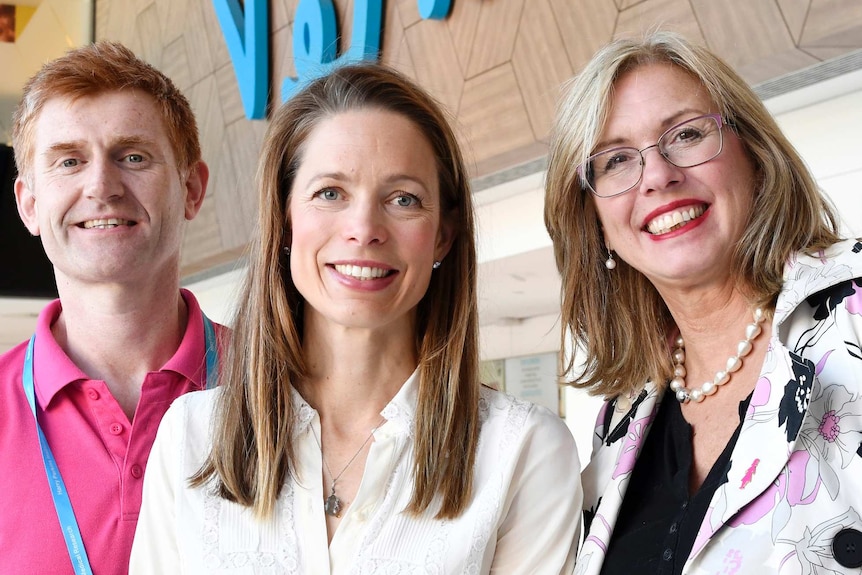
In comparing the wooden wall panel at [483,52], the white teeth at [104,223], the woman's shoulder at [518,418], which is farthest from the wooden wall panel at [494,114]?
the woman's shoulder at [518,418]

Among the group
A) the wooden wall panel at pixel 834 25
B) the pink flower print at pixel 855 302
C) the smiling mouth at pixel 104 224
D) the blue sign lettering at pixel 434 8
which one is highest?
the blue sign lettering at pixel 434 8

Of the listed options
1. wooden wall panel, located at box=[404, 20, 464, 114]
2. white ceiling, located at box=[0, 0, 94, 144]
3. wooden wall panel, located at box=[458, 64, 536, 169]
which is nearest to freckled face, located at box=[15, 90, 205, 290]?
wooden wall panel, located at box=[458, 64, 536, 169]

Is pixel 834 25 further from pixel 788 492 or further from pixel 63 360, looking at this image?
pixel 63 360

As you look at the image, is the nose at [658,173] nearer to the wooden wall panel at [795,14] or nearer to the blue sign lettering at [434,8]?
the wooden wall panel at [795,14]

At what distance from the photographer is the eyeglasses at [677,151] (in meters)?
1.95

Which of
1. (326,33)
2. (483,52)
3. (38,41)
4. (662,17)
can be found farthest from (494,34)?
(38,41)

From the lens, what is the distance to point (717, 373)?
2.02 meters

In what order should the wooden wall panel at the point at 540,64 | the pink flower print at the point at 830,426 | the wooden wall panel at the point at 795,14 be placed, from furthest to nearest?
the wooden wall panel at the point at 540,64, the wooden wall panel at the point at 795,14, the pink flower print at the point at 830,426

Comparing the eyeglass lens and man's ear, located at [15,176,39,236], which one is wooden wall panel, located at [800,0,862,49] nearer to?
→ the eyeglass lens

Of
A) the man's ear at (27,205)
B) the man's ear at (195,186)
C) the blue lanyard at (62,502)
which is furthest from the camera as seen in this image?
the man's ear at (195,186)

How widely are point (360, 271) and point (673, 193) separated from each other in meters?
0.65

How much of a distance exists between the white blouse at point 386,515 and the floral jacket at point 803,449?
315 millimetres

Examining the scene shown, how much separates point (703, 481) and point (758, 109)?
2.54ft

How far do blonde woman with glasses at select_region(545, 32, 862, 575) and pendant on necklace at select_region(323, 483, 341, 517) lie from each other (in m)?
0.50
